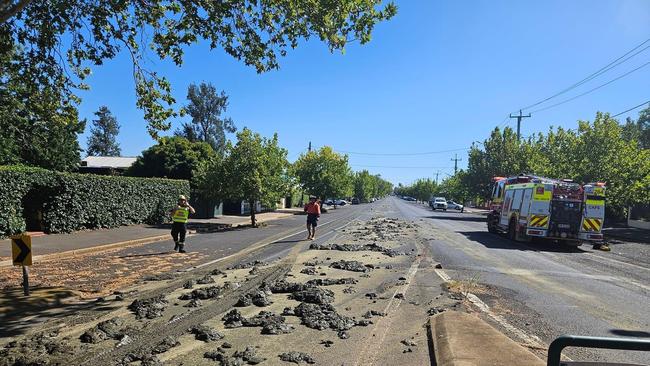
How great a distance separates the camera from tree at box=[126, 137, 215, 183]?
4141 centimetres

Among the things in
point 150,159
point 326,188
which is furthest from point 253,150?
point 326,188

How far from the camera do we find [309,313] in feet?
22.7

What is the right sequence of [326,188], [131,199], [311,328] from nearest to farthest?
[311,328]
[131,199]
[326,188]

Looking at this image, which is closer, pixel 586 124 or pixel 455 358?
pixel 455 358

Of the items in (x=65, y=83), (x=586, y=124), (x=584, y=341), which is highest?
(x=586, y=124)

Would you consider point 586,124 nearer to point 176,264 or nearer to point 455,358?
point 176,264

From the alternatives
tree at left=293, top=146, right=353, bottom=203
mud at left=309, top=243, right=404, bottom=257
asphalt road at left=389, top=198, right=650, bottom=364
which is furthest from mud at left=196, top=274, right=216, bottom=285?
tree at left=293, top=146, right=353, bottom=203

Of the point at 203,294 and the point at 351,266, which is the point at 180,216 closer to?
the point at 351,266

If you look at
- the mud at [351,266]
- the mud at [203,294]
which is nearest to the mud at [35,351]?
the mud at [203,294]

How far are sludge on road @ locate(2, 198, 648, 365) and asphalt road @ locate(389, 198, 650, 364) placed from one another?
0.04 m

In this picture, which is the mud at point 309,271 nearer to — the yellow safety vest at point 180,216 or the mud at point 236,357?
the yellow safety vest at point 180,216

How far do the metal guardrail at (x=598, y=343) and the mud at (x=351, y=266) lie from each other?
332 inches

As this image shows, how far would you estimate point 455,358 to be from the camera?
496cm

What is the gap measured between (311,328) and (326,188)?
49.5m
